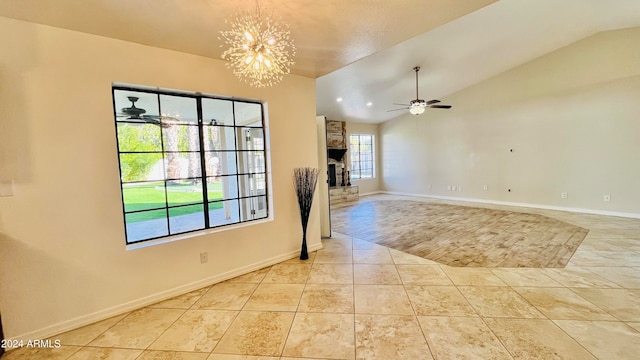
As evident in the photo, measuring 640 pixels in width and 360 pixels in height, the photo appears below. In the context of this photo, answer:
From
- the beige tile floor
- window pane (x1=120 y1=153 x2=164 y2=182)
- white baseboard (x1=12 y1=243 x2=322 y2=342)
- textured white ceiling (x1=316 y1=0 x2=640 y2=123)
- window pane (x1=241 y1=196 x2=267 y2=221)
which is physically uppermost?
textured white ceiling (x1=316 y1=0 x2=640 y2=123)

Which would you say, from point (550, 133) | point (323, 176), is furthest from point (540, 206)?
point (323, 176)

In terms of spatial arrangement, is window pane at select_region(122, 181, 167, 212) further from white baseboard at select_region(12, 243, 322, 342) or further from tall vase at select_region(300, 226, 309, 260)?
tall vase at select_region(300, 226, 309, 260)

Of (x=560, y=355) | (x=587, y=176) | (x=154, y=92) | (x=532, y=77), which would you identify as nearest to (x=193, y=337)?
Answer: (x=154, y=92)

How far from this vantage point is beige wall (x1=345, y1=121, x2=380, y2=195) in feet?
30.4

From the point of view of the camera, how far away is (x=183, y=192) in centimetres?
289

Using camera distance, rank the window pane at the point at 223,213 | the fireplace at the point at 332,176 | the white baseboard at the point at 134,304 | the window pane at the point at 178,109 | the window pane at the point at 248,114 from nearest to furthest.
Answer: the white baseboard at the point at 134,304 < the window pane at the point at 178,109 < the window pane at the point at 223,213 < the window pane at the point at 248,114 < the fireplace at the point at 332,176

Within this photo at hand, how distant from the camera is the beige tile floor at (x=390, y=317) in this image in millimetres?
1827

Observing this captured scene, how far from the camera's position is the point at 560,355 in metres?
1.72

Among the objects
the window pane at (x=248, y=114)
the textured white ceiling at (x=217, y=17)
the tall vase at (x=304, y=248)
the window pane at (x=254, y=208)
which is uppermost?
the textured white ceiling at (x=217, y=17)

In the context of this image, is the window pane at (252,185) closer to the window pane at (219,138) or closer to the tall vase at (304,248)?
the window pane at (219,138)

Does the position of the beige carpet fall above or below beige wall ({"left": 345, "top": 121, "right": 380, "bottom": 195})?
below

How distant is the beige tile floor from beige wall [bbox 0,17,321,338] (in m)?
0.27

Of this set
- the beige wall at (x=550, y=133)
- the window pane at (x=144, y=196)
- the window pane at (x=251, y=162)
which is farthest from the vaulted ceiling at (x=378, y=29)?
the window pane at (x=144, y=196)

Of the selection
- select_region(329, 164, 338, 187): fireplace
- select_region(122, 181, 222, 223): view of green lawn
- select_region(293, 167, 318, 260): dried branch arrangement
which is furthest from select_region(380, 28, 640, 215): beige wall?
select_region(122, 181, 222, 223): view of green lawn
